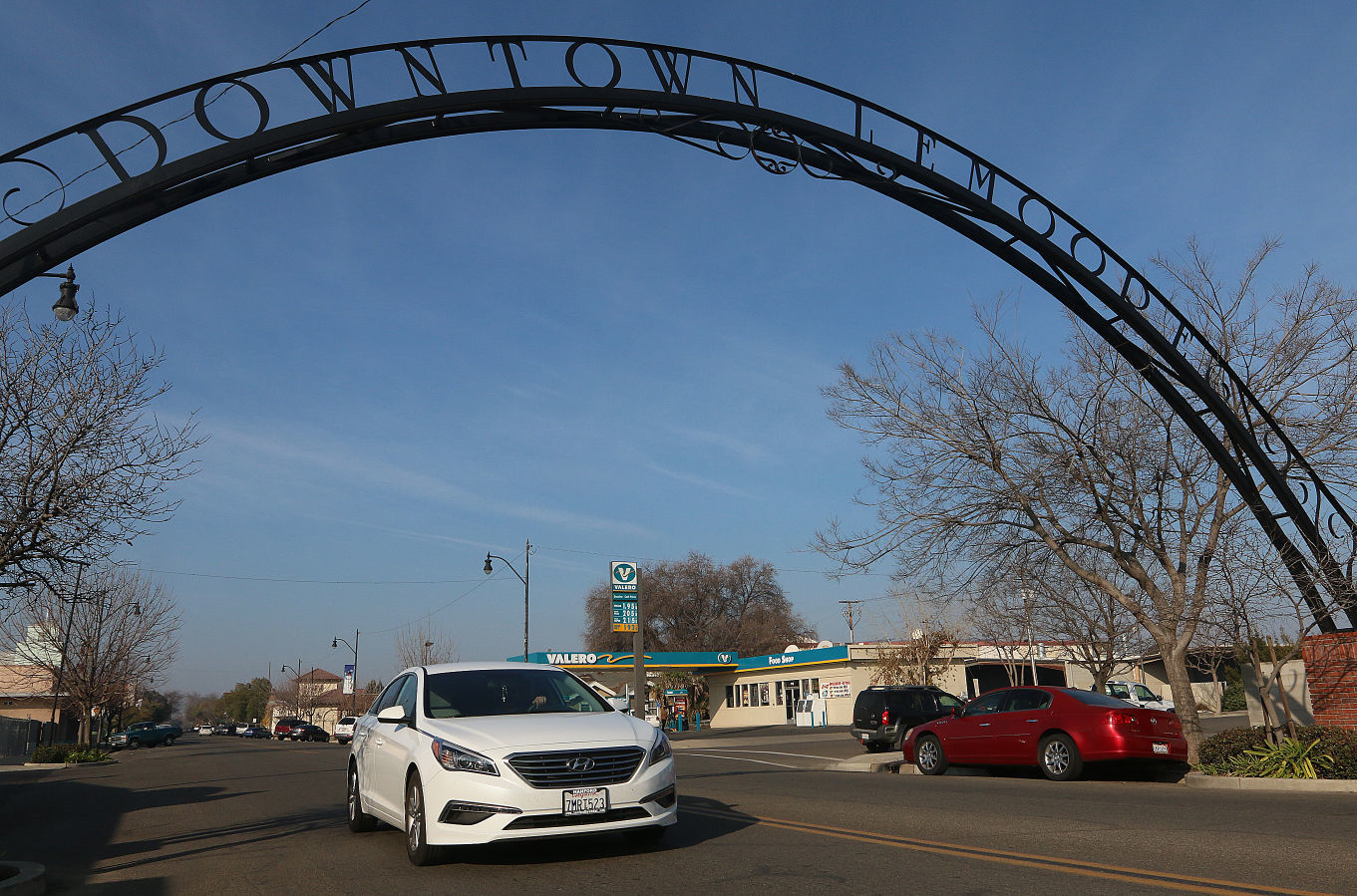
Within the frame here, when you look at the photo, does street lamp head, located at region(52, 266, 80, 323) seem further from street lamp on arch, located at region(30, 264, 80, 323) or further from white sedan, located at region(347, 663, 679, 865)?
white sedan, located at region(347, 663, 679, 865)

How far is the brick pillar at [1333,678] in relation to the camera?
15.7m

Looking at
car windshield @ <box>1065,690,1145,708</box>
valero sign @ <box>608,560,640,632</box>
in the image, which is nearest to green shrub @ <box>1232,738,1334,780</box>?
car windshield @ <box>1065,690,1145,708</box>

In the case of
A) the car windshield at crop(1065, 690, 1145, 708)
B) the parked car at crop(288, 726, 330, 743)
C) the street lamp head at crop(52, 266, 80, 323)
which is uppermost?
the street lamp head at crop(52, 266, 80, 323)

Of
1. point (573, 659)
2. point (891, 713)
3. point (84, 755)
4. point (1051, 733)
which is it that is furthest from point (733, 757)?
point (573, 659)

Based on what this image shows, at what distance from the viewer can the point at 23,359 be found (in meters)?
13.1

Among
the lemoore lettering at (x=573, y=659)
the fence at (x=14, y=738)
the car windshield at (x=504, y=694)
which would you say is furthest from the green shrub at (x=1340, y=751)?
the fence at (x=14, y=738)

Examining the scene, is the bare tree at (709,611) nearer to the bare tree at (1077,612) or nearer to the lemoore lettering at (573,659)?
the lemoore lettering at (573,659)

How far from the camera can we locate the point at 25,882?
7.44 metres

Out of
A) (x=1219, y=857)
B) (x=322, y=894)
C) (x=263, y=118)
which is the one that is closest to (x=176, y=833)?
(x=322, y=894)

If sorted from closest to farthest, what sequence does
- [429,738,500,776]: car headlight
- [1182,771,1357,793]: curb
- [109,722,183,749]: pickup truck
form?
[429,738,500,776]: car headlight < [1182,771,1357,793]: curb < [109,722,183,749]: pickup truck

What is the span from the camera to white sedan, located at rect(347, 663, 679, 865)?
23.3ft

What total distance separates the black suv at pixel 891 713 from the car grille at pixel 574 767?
62.7 feet

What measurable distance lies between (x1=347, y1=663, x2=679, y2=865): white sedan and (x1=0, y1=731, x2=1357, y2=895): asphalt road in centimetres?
34

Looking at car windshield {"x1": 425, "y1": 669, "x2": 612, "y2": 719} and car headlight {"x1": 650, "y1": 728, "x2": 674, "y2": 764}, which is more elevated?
car windshield {"x1": 425, "y1": 669, "x2": 612, "y2": 719}
